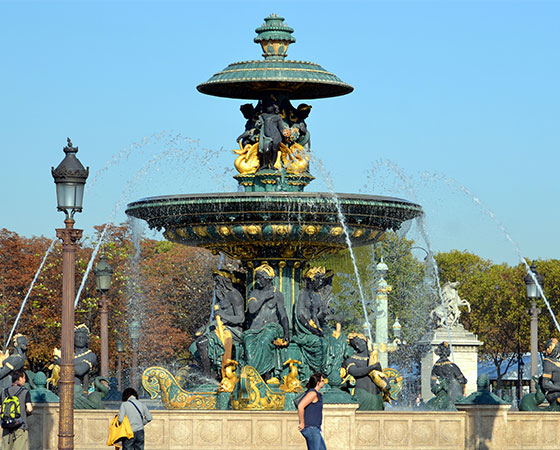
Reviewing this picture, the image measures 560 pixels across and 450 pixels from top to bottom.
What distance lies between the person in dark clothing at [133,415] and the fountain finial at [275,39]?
28.1 ft

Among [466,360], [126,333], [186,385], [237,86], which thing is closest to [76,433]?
[186,385]

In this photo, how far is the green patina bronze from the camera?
882 inches

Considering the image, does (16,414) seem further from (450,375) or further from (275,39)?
(275,39)

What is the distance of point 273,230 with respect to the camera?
22.8 m

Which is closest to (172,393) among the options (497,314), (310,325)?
(310,325)

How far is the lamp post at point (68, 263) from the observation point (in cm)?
1742

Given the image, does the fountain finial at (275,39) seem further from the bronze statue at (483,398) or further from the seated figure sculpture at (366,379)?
the bronze statue at (483,398)

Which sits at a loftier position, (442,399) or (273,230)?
(273,230)

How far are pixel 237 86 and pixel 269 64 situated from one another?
713 millimetres

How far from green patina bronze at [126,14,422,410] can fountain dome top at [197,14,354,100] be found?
0.02 metres

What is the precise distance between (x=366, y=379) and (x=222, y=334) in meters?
2.37

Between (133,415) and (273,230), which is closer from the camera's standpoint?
(133,415)

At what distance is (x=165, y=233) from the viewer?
→ 24.0 meters

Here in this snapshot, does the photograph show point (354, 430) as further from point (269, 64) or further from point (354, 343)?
point (269, 64)
